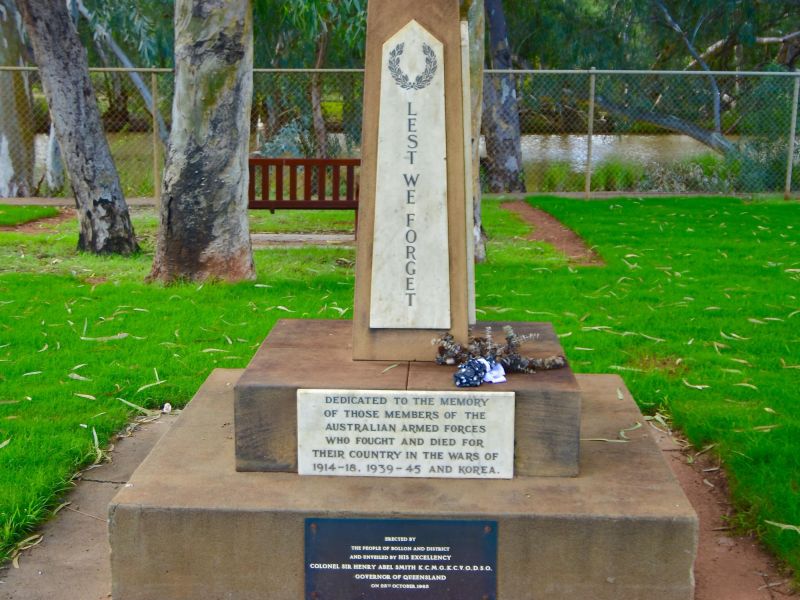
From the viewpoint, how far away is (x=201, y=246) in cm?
834

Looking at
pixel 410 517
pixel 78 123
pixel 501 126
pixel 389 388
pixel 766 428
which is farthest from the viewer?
pixel 501 126

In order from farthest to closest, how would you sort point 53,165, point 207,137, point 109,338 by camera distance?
1. point 53,165
2. point 207,137
3. point 109,338

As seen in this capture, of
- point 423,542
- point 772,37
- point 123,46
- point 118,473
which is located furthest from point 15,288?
point 772,37

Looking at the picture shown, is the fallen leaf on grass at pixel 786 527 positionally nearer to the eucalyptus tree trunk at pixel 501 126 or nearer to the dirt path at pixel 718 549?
the dirt path at pixel 718 549

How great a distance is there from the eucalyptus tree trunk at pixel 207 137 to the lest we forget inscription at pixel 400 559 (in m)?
5.05

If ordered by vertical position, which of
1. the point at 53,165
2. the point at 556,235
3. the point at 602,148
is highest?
the point at 602,148

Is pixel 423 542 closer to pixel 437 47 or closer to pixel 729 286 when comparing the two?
pixel 437 47

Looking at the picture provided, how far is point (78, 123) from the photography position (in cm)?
990

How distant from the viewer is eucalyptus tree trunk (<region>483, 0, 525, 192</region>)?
18188 millimetres

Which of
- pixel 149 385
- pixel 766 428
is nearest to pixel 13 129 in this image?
pixel 149 385

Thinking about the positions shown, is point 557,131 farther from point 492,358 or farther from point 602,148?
point 492,358

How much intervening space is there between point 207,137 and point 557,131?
18.9m

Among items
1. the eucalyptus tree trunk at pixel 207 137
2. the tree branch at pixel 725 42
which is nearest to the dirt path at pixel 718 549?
the eucalyptus tree trunk at pixel 207 137

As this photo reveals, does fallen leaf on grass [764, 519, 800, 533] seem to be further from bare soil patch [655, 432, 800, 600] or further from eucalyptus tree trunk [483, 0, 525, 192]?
eucalyptus tree trunk [483, 0, 525, 192]
